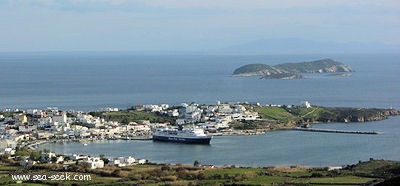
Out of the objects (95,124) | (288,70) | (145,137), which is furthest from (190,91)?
(145,137)

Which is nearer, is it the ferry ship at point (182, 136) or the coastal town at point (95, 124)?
the ferry ship at point (182, 136)

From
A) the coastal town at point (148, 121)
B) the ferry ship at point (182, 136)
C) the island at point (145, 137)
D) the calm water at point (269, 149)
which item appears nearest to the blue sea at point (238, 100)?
the calm water at point (269, 149)

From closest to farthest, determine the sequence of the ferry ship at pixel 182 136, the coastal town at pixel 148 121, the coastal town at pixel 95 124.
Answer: the ferry ship at pixel 182 136, the coastal town at pixel 95 124, the coastal town at pixel 148 121

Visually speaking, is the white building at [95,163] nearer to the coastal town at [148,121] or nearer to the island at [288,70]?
the coastal town at [148,121]

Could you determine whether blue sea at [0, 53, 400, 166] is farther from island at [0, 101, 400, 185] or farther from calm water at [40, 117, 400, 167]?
island at [0, 101, 400, 185]

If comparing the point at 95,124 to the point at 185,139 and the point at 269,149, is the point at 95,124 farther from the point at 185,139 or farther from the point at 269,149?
the point at 269,149
